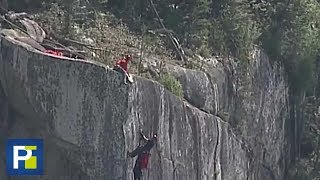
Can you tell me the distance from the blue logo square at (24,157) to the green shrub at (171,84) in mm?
2905

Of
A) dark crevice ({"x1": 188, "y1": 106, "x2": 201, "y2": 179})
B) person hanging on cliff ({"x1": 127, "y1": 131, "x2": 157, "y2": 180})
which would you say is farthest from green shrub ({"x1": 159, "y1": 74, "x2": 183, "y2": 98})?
person hanging on cliff ({"x1": 127, "y1": 131, "x2": 157, "y2": 180})

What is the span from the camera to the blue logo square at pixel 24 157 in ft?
59.2

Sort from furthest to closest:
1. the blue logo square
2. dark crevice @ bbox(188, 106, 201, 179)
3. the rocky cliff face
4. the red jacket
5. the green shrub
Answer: dark crevice @ bbox(188, 106, 201, 179) < the green shrub < the blue logo square < the red jacket < the rocky cliff face

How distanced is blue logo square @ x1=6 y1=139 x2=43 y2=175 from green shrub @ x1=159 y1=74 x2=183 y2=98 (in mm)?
2905

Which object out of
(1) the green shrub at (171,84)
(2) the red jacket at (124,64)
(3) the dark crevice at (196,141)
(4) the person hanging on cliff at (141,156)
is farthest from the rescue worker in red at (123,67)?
(3) the dark crevice at (196,141)

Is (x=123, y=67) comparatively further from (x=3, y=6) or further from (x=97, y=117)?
(x=3, y=6)

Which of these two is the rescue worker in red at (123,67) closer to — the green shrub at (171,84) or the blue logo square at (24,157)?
the green shrub at (171,84)

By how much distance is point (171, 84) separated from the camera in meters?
19.3

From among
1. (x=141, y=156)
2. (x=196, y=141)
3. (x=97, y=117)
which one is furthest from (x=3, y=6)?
(x=196, y=141)

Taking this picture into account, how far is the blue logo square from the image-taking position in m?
18.0

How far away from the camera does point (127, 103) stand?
57.6 ft

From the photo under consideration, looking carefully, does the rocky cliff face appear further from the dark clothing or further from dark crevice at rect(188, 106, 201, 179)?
the dark clothing

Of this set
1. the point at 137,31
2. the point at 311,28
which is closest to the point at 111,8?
the point at 137,31

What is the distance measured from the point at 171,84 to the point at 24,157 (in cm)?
342
